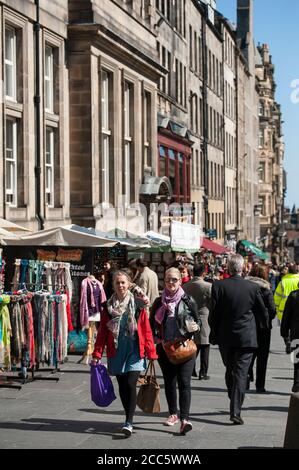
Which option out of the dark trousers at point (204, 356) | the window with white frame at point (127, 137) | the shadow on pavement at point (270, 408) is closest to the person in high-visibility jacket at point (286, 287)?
the dark trousers at point (204, 356)

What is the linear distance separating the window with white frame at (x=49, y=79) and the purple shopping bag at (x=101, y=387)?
52.7 ft

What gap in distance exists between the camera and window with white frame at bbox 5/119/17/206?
77.8ft

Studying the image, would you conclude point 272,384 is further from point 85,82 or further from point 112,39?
point 112,39

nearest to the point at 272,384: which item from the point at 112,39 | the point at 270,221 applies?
the point at 112,39

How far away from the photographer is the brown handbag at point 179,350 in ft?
35.1

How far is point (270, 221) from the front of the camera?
108 m

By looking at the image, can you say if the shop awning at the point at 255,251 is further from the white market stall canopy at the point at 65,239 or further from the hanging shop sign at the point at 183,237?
the white market stall canopy at the point at 65,239

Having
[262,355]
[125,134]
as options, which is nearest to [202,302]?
[262,355]

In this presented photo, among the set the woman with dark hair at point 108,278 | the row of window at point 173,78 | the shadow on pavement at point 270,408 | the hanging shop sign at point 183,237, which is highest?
the row of window at point 173,78

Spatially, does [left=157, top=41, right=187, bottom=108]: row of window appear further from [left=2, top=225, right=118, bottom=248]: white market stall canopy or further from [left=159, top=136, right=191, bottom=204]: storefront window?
[left=2, top=225, right=118, bottom=248]: white market stall canopy

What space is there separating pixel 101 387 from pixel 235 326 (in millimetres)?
1645

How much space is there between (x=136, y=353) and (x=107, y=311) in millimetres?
520

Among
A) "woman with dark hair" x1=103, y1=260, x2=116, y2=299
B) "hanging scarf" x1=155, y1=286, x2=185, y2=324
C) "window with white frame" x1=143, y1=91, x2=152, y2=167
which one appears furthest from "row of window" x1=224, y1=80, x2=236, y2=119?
"hanging scarf" x1=155, y1=286, x2=185, y2=324

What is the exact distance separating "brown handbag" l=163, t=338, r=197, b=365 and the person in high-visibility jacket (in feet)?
21.5
